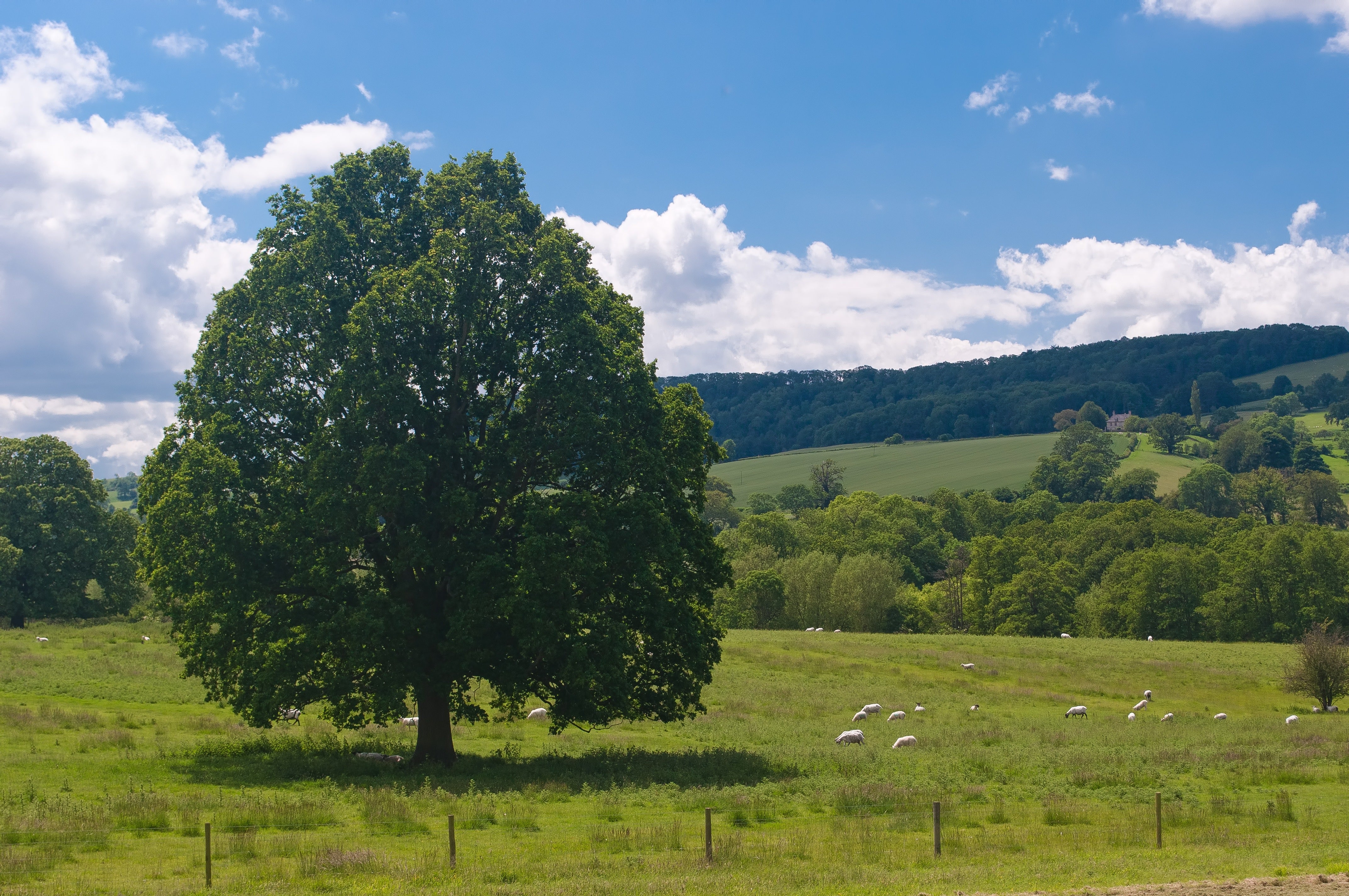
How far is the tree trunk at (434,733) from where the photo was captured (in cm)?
2606

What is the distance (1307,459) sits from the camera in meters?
178

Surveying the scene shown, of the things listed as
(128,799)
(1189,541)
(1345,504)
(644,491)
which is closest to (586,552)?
(644,491)

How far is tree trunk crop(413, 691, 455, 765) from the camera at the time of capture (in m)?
26.1

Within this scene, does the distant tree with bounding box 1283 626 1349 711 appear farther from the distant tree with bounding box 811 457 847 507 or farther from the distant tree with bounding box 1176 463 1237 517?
the distant tree with bounding box 811 457 847 507

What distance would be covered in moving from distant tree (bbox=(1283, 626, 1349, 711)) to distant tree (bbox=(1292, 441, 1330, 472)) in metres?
147

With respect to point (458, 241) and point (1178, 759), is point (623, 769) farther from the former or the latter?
point (1178, 759)

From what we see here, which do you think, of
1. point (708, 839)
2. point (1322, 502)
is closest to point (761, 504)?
point (1322, 502)

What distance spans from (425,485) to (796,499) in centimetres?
15597

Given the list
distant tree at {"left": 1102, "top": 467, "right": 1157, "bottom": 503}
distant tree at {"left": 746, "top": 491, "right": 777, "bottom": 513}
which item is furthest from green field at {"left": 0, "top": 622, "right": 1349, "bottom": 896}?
distant tree at {"left": 1102, "top": 467, "right": 1157, "bottom": 503}

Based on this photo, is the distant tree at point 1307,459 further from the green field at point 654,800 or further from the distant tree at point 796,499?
the green field at point 654,800

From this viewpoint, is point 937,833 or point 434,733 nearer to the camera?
point 937,833

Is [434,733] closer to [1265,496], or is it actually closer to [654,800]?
[654,800]

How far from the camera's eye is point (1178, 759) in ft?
93.9

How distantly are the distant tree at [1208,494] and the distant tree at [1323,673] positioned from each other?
111 meters
